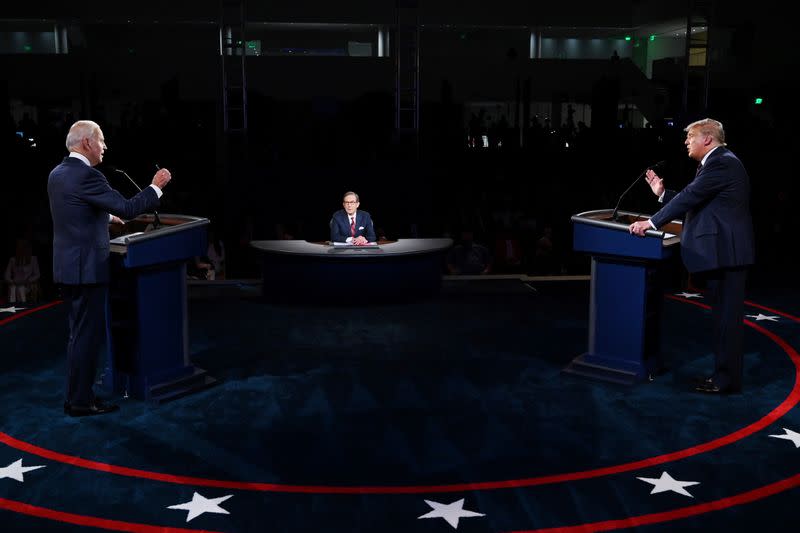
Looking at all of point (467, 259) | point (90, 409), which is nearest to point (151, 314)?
point (90, 409)

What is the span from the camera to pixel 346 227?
7.54 metres

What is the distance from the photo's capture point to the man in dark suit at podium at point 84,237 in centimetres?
408

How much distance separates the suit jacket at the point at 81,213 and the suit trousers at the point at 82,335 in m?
0.10

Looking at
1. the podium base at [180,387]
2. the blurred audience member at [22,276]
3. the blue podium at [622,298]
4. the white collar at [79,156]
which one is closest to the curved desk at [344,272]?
the blurred audience member at [22,276]

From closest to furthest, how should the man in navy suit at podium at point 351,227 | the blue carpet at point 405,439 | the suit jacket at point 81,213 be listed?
the blue carpet at point 405,439, the suit jacket at point 81,213, the man in navy suit at podium at point 351,227

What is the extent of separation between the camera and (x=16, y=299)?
7.22 m

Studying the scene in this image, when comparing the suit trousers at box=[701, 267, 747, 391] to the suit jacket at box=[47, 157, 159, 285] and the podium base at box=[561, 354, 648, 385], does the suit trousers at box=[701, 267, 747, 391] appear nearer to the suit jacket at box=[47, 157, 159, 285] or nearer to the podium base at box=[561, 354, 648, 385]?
the podium base at box=[561, 354, 648, 385]

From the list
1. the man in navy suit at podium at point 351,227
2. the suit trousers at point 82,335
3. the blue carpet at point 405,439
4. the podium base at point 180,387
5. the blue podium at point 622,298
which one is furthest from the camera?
the man in navy suit at podium at point 351,227

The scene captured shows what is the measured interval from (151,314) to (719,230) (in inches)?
127

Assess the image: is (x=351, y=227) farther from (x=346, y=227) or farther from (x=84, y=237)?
(x=84, y=237)

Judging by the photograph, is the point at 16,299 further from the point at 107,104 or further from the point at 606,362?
the point at 107,104

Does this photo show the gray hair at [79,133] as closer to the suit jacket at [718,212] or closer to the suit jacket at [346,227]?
the suit jacket at [718,212]

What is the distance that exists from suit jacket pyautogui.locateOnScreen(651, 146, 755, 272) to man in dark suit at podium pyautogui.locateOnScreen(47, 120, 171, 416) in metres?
2.86

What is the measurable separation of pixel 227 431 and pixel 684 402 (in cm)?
253
